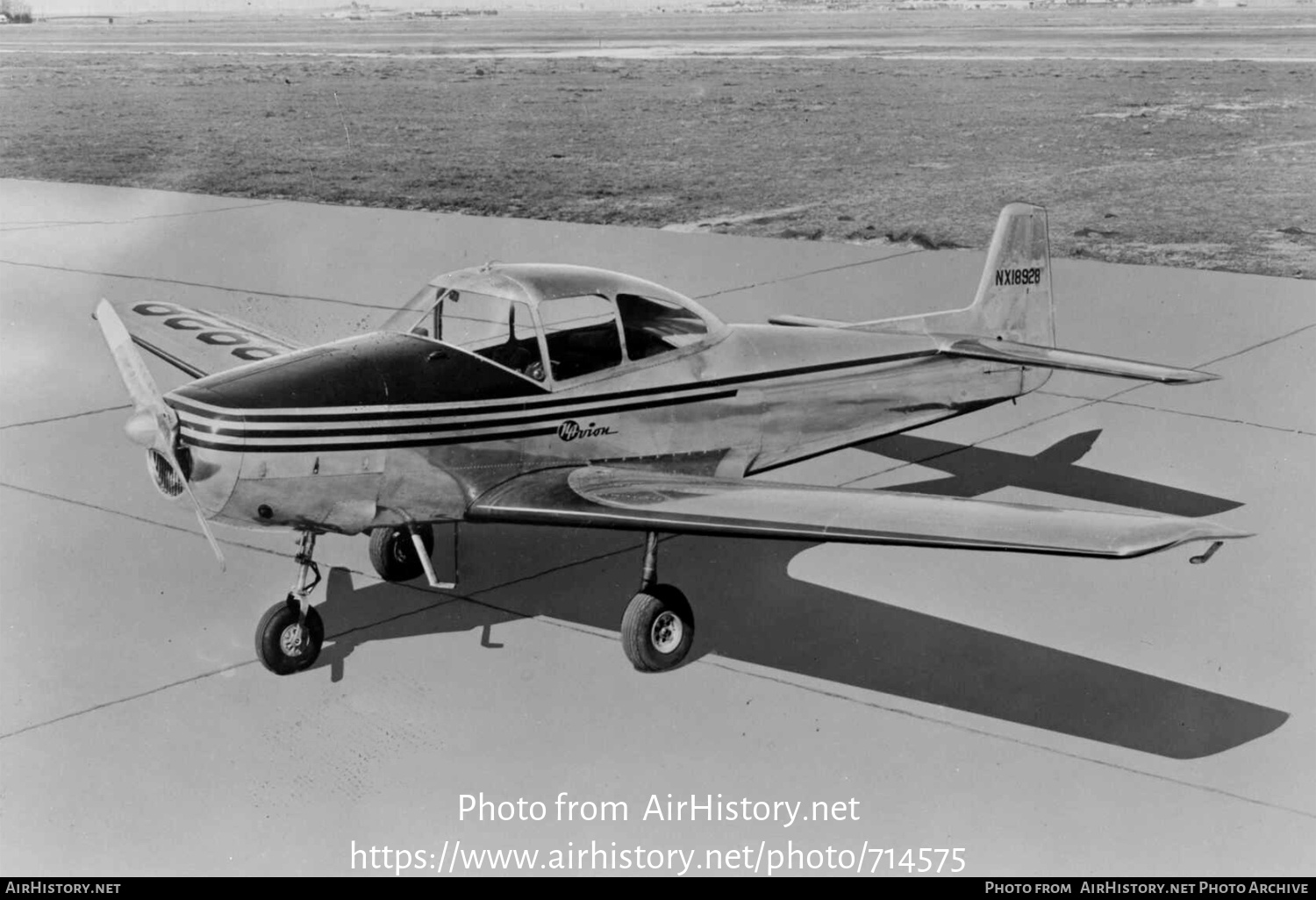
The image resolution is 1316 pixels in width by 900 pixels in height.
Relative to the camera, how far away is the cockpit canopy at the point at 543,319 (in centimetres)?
778

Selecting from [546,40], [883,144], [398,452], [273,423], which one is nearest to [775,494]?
[398,452]

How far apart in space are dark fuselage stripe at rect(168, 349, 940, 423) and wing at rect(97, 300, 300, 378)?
2.55 m

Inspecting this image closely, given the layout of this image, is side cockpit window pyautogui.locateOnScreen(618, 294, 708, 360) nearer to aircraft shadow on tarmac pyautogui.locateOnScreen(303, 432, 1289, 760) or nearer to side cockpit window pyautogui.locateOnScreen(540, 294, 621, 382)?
side cockpit window pyautogui.locateOnScreen(540, 294, 621, 382)

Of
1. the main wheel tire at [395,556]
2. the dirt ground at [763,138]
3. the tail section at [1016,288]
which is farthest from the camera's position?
the dirt ground at [763,138]

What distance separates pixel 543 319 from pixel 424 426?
1.01m

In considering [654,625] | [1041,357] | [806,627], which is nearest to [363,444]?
[654,625]

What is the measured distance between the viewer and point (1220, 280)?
679 inches

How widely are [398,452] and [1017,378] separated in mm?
4735

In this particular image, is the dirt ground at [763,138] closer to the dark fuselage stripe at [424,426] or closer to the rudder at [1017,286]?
the rudder at [1017,286]

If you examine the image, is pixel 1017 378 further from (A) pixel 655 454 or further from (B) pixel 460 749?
(B) pixel 460 749

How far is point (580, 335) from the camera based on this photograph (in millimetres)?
7973

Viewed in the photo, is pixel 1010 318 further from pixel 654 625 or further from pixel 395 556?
pixel 395 556

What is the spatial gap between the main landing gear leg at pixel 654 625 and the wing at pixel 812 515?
297 millimetres

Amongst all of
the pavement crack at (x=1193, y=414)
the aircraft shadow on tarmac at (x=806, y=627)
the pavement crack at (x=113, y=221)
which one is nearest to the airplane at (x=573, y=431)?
the aircraft shadow on tarmac at (x=806, y=627)
